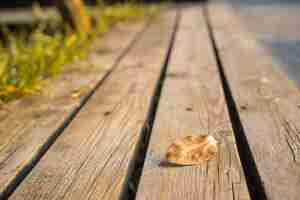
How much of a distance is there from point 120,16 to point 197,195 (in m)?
2.93

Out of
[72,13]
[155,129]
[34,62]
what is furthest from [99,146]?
[72,13]

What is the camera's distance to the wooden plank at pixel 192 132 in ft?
3.21

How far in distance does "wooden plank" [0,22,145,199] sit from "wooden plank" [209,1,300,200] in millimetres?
527

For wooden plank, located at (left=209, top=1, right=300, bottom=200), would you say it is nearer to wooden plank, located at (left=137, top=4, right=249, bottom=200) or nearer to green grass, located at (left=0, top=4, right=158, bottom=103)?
wooden plank, located at (left=137, top=4, right=249, bottom=200)

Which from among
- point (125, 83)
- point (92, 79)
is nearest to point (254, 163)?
point (125, 83)

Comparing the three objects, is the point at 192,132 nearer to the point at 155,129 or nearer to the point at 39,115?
the point at 155,129

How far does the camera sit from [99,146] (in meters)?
1.25

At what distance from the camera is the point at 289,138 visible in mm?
1226

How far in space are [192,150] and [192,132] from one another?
0.15m

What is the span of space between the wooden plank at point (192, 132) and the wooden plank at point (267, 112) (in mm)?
53

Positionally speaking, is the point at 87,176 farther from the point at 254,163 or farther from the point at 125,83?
the point at 125,83

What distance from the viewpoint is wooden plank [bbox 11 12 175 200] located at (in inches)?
40.2

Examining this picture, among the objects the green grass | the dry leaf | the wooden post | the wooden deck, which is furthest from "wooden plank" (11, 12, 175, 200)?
the wooden post

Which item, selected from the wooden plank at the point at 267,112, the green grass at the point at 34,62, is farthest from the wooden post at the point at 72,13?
the wooden plank at the point at 267,112
